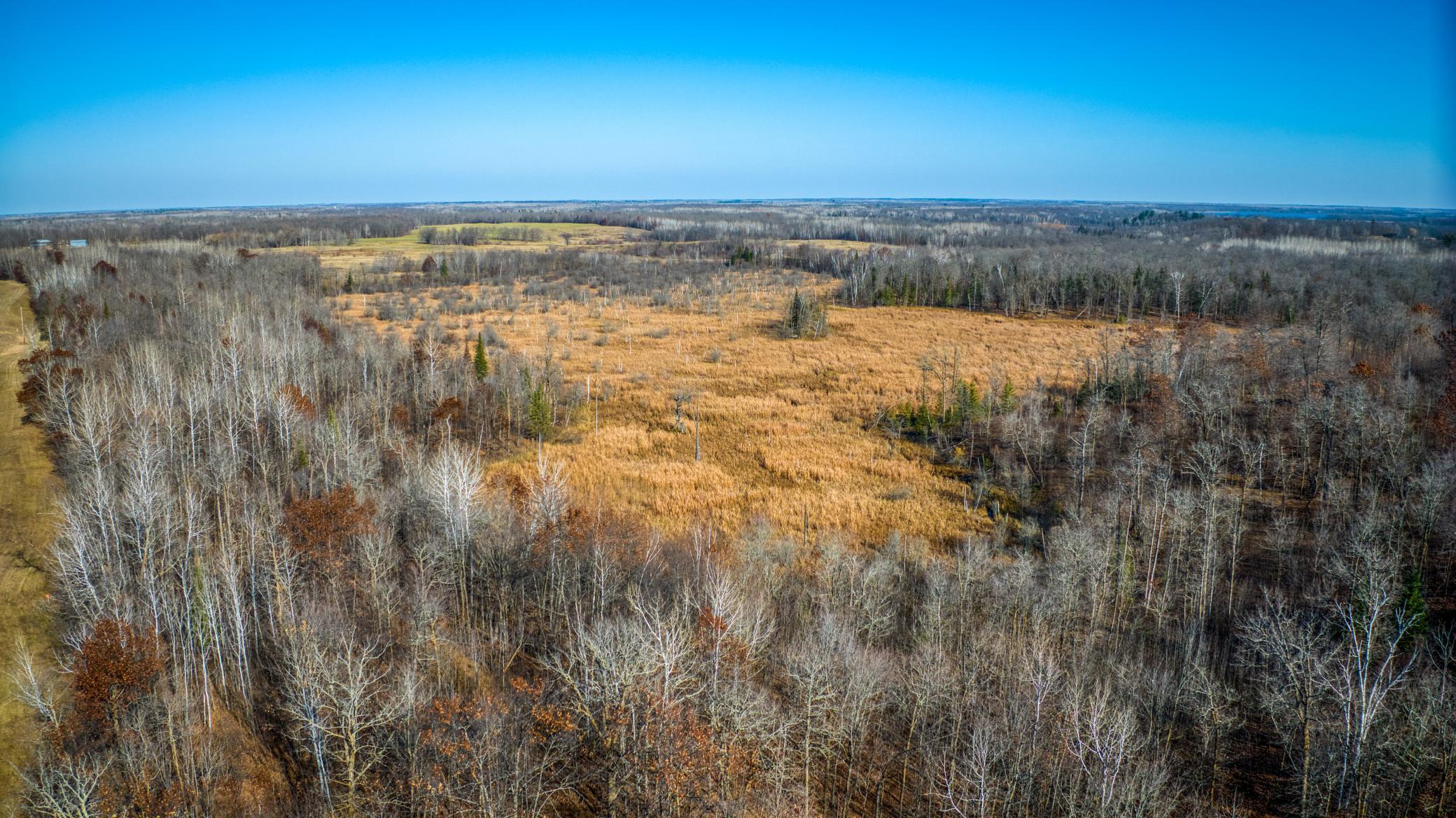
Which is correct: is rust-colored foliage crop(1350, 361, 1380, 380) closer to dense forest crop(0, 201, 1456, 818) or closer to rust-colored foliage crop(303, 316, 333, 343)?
dense forest crop(0, 201, 1456, 818)

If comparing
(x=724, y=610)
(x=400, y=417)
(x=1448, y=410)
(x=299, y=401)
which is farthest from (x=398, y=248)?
(x=1448, y=410)

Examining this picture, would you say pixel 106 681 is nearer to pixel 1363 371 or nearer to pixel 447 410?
pixel 447 410

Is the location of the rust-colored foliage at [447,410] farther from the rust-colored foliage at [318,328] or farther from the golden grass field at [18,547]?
the golden grass field at [18,547]

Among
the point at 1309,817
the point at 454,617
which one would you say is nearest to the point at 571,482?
the point at 454,617

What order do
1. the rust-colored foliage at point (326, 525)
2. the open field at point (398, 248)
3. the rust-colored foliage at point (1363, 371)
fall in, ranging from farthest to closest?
the open field at point (398, 248), the rust-colored foliage at point (1363, 371), the rust-colored foliage at point (326, 525)

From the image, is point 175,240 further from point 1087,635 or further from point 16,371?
point 1087,635

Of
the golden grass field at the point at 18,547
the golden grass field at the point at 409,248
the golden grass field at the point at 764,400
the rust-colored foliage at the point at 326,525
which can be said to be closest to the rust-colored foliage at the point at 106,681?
the golden grass field at the point at 18,547

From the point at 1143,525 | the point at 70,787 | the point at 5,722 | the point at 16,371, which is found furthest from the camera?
the point at 16,371
